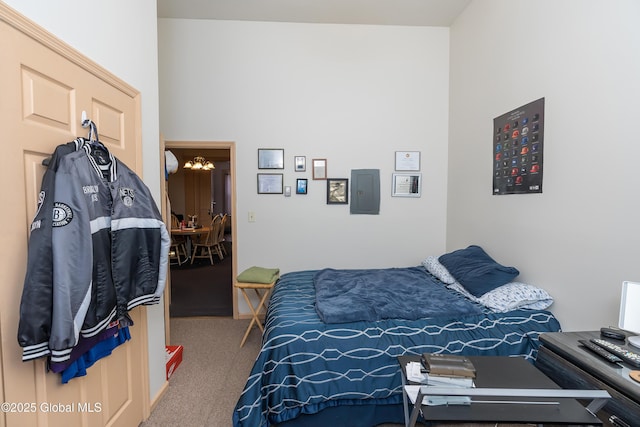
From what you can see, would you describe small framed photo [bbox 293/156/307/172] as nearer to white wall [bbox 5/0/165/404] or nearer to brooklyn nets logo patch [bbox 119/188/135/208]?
white wall [bbox 5/0/165/404]

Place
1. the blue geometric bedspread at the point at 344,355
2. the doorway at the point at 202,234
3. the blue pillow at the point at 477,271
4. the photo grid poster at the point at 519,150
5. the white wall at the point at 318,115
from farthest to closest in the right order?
1. the doorway at the point at 202,234
2. the white wall at the point at 318,115
3. the blue pillow at the point at 477,271
4. the photo grid poster at the point at 519,150
5. the blue geometric bedspread at the point at 344,355

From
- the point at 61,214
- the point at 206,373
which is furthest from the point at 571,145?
the point at 206,373

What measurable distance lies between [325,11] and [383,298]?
9.81 feet

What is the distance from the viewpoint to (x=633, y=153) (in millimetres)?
1452

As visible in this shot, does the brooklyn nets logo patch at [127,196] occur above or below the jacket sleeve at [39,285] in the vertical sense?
above

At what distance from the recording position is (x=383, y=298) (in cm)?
211

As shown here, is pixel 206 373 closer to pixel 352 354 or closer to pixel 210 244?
pixel 352 354

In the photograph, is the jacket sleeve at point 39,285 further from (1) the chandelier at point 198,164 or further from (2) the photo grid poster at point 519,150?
(1) the chandelier at point 198,164

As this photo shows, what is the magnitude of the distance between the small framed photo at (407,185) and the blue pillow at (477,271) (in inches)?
38.4

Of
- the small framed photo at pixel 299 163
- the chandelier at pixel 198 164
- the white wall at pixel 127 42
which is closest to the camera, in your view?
the white wall at pixel 127 42

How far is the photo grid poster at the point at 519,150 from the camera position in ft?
6.72

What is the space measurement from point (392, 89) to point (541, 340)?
2.84 meters

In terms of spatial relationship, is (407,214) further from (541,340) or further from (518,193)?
(541,340)

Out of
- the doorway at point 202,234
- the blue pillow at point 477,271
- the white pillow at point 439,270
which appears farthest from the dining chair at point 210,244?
the blue pillow at point 477,271
